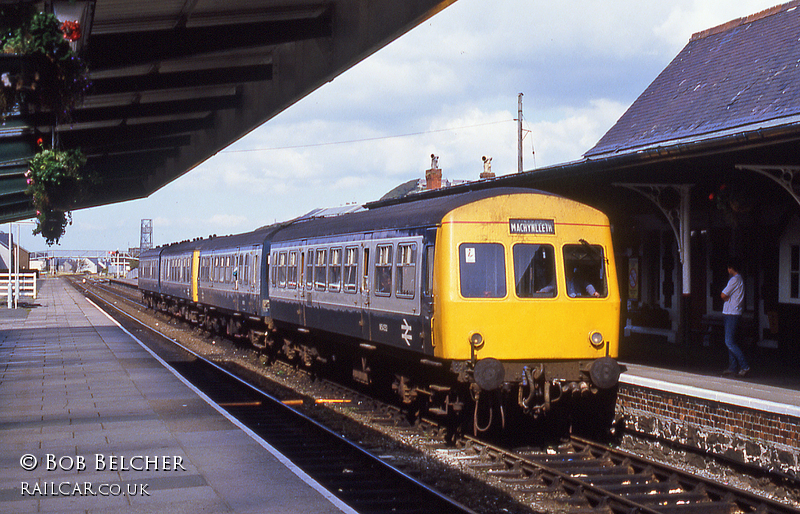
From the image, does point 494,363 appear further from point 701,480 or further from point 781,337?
point 781,337

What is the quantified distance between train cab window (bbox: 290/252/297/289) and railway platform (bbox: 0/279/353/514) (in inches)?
120

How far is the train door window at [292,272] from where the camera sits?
15820mm

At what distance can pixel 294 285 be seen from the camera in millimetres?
15797

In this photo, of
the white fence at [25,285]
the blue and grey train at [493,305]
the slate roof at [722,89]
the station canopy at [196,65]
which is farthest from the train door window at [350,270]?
the white fence at [25,285]

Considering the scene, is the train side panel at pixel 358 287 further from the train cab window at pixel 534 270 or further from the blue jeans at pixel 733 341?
the blue jeans at pixel 733 341

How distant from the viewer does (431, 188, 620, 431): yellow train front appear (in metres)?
9.29

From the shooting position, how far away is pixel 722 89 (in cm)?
1759

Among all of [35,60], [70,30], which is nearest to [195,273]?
[70,30]

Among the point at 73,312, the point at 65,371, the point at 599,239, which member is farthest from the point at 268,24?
the point at 73,312

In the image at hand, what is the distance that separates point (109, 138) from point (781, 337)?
41.4ft

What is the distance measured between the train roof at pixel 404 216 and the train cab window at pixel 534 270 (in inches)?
28.2

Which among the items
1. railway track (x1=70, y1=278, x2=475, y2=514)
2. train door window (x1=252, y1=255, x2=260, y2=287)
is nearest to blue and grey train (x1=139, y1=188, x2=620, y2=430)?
railway track (x1=70, y1=278, x2=475, y2=514)

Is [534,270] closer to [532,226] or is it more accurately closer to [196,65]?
[532,226]

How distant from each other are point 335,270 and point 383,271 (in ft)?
7.42
